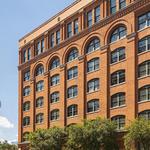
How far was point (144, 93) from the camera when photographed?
50.5 metres

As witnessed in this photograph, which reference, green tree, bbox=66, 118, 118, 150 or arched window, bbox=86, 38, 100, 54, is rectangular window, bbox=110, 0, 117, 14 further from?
green tree, bbox=66, 118, 118, 150

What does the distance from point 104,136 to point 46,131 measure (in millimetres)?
12999

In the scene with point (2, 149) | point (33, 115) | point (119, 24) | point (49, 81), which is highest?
point (119, 24)

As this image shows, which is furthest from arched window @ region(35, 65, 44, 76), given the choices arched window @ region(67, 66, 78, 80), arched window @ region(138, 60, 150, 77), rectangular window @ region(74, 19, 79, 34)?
arched window @ region(138, 60, 150, 77)

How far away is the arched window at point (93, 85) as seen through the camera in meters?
58.9

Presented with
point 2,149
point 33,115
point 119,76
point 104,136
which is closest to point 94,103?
point 119,76

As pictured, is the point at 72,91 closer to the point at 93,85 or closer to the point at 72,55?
the point at 72,55

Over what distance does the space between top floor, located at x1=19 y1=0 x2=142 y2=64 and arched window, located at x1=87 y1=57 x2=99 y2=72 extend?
4699 millimetres

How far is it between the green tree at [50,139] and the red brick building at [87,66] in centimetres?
390

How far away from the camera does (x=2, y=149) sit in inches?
3484

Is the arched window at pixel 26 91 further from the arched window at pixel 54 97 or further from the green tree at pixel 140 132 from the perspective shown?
the green tree at pixel 140 132

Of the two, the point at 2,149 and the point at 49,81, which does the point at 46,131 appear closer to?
the point at 49,81

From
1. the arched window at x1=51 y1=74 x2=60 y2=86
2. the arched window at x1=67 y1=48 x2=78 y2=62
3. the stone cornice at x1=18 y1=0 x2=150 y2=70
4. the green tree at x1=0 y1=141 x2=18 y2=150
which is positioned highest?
the stone cornice at x1=18 y1=0 x2=150 y2=70

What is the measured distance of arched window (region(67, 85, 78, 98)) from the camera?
209 ft
